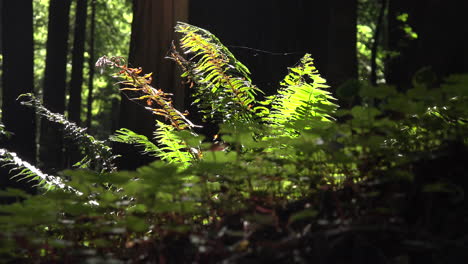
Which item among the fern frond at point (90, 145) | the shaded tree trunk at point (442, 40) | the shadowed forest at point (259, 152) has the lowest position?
the fern frond at point (90, 145)

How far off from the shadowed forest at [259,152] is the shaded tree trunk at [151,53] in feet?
0.05

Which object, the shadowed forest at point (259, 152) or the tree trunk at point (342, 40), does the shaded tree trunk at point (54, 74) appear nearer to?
the shadowed forest at point (259, 152)

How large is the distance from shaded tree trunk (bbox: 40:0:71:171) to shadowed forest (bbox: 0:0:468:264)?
4299 millimetres

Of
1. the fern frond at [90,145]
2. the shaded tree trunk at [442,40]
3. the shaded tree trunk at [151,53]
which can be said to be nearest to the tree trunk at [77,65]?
the shaded tree trunk at [151,53]

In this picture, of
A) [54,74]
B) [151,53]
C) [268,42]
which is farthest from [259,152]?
[54,74]

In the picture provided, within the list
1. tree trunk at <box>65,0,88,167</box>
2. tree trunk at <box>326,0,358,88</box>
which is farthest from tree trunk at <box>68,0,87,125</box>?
tree trunk at <box>326,0,358,88</box>

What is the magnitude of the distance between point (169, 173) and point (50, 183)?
2201mm

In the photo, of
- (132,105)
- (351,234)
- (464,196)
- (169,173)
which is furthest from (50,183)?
(464,196)

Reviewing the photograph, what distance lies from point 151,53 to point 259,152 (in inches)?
116

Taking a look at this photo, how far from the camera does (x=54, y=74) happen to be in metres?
13.4

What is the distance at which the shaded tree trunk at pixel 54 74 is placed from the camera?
12984mm

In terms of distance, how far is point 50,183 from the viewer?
12.3 feet

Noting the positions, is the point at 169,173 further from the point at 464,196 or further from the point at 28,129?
the point at 28,129

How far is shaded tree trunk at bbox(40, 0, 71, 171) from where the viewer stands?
42.6 feet
